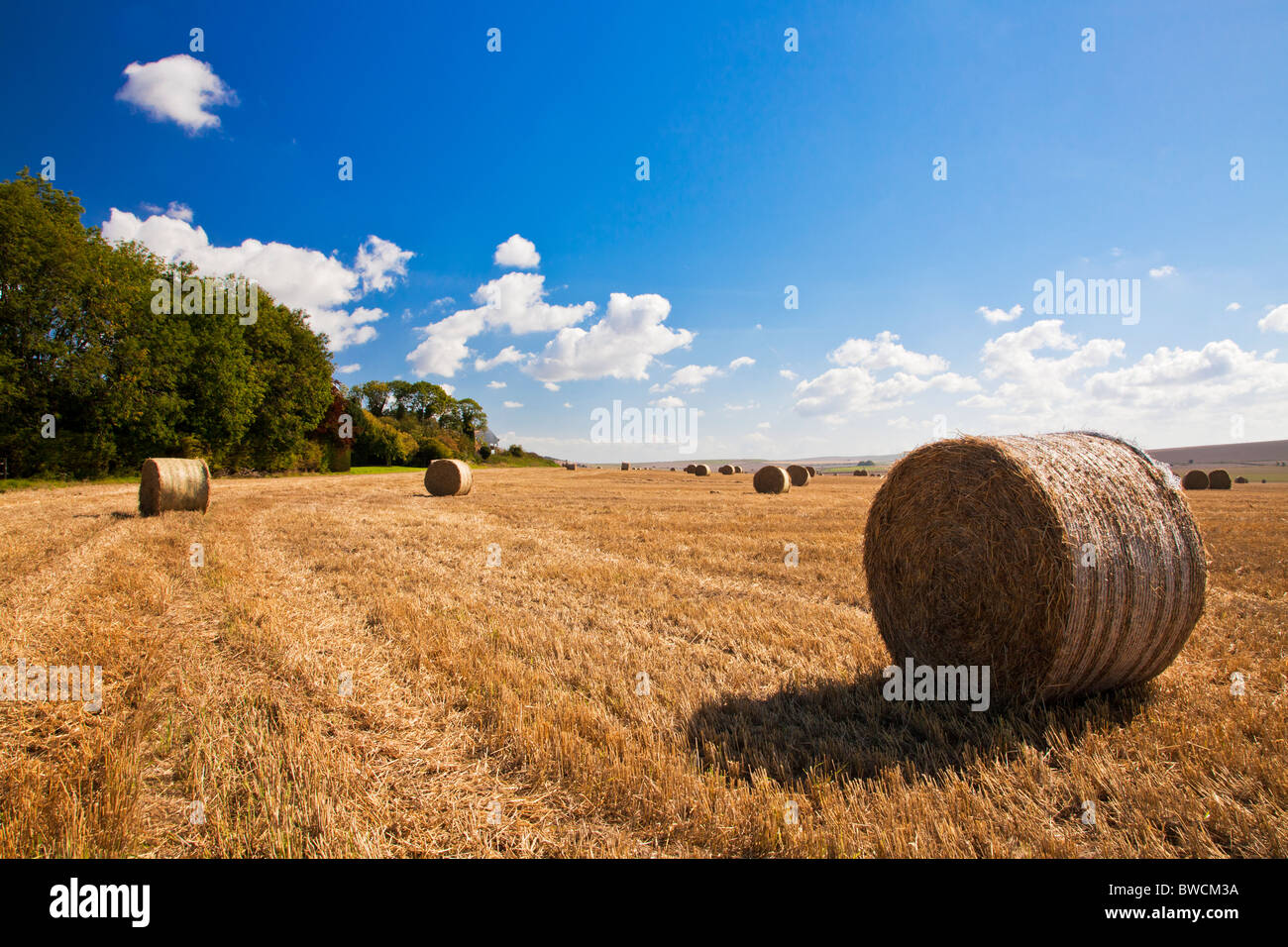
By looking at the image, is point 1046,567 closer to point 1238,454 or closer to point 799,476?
point 799,476

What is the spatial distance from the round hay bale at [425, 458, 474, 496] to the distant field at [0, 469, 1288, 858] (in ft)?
54.3

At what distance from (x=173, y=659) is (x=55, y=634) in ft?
4.79

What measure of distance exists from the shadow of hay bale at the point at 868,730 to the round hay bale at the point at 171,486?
15112 millimetres

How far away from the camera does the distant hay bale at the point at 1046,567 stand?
3.84m

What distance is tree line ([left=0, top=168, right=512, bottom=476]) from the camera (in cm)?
2322

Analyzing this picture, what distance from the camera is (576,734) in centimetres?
335

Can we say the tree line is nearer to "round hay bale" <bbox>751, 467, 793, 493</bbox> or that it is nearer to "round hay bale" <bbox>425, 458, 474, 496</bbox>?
"round hay bale" <bbox>425, 458, 474, 496</bbox>

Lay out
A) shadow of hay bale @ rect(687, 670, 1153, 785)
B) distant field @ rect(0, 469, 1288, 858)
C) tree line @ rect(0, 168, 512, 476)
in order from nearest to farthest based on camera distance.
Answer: distant field @ rect(0, 469, 1288, 858), shadow of hay bale @ rect(687, 670, 1153, 785), tree line @ rect(0, 168, 512, 476)

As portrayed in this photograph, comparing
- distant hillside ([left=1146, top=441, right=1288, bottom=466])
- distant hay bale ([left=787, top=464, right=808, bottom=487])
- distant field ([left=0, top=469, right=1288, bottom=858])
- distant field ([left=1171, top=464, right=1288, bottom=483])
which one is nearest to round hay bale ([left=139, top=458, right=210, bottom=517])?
distant field ([left=0, top=469, right=1288, bottom=858])

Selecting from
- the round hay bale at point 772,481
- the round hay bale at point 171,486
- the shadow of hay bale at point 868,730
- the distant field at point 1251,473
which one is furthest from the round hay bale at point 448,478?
the distant field at point 1251,473

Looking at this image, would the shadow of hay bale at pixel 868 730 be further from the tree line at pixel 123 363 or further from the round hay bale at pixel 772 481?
the tree line at pixel 123 363
